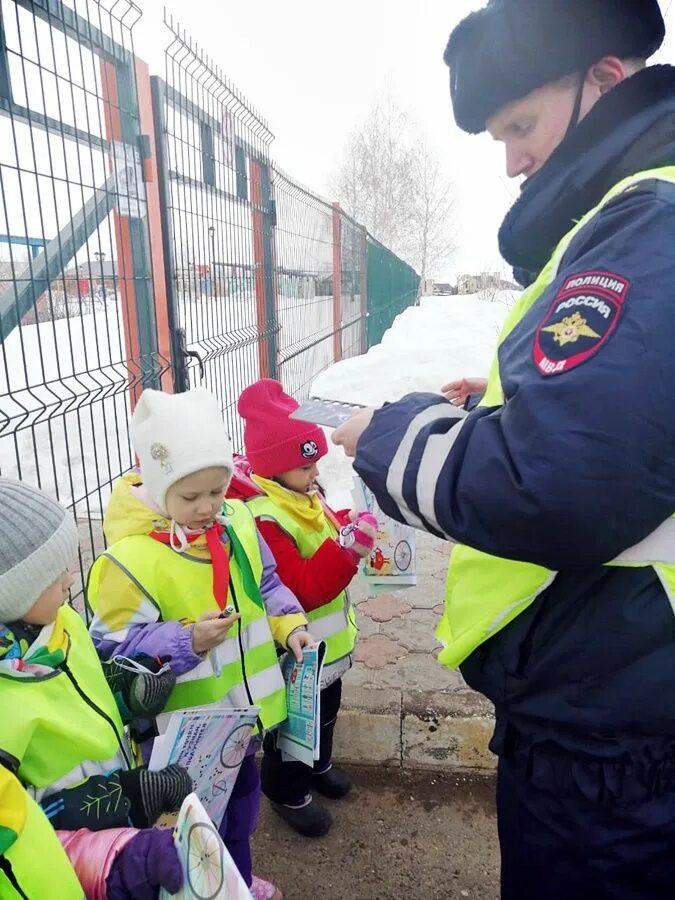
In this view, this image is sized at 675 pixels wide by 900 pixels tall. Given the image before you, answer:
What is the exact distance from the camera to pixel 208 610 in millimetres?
1902

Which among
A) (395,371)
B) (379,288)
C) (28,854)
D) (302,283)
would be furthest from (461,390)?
(379,288)

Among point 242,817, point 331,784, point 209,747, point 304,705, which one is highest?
point 209,747

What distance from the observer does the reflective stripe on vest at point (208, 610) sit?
6.12 ft

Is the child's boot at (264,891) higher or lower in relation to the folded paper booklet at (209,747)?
lower

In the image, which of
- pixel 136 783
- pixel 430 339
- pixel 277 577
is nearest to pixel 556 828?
pixel 136 783

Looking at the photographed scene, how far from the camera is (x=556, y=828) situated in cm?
130

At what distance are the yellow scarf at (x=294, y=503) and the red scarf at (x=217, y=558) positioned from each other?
1.46 ft

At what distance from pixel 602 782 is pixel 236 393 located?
3500 mm

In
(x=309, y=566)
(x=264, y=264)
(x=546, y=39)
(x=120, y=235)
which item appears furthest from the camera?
(x=264, y=264)

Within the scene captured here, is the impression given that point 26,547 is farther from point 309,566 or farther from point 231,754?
point 309,566

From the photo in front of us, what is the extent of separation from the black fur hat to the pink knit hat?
49.7 inches

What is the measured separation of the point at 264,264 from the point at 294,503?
9.26 ft

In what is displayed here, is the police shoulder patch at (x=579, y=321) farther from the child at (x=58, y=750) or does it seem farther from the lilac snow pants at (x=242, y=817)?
the lilac snow pants at (x=242, y=817)

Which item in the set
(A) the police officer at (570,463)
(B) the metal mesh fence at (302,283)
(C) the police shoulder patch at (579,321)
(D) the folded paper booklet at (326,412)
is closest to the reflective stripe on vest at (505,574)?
(A) the police officer at (570,463)
